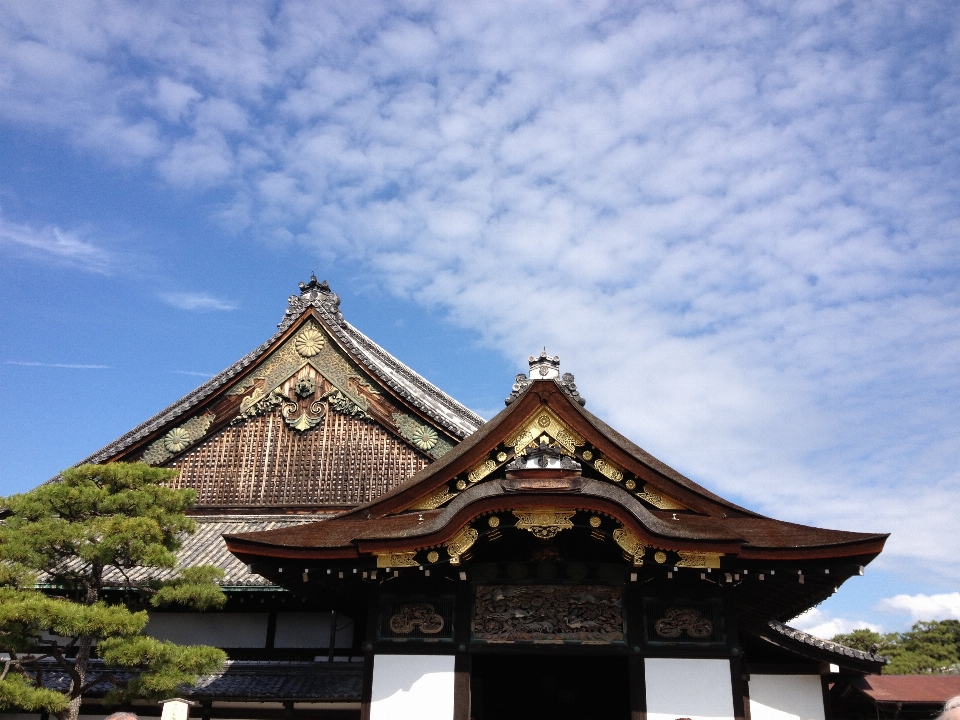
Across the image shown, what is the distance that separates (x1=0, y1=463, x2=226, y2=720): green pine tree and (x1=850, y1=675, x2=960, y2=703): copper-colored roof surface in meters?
16.8

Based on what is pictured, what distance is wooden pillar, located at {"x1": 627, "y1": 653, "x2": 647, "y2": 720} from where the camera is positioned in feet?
32.9

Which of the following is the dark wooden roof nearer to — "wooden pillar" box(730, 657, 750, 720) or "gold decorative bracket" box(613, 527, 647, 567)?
"gold decorative bracket" box(613, 527, 647, 567)

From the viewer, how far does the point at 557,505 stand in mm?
9836

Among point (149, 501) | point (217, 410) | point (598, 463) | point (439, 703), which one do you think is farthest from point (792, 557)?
point (217, 410)

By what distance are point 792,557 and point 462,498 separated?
13.4 feet

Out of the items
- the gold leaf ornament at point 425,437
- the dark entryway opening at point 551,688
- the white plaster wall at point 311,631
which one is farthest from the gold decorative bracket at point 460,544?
the gold leaf ornament at point 425,437

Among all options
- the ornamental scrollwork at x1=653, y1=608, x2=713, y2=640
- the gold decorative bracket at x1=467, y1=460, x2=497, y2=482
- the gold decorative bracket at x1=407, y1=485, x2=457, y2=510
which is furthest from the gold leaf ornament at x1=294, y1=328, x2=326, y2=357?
the ornamental scrollwork at x1=653, y1=608, x2=713, y2=640

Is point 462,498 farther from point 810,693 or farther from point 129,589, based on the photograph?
point 810,693

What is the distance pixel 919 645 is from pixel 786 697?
59.8 m

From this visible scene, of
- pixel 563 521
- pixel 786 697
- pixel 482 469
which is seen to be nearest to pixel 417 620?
pixel 482 469

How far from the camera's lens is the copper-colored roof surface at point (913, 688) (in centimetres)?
2056

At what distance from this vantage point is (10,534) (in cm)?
1099

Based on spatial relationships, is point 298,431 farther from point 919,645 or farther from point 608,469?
point 919,645

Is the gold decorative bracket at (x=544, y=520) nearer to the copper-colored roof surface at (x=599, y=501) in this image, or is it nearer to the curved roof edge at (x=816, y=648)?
the copper-colored roof surface at (x=599, y=501)
